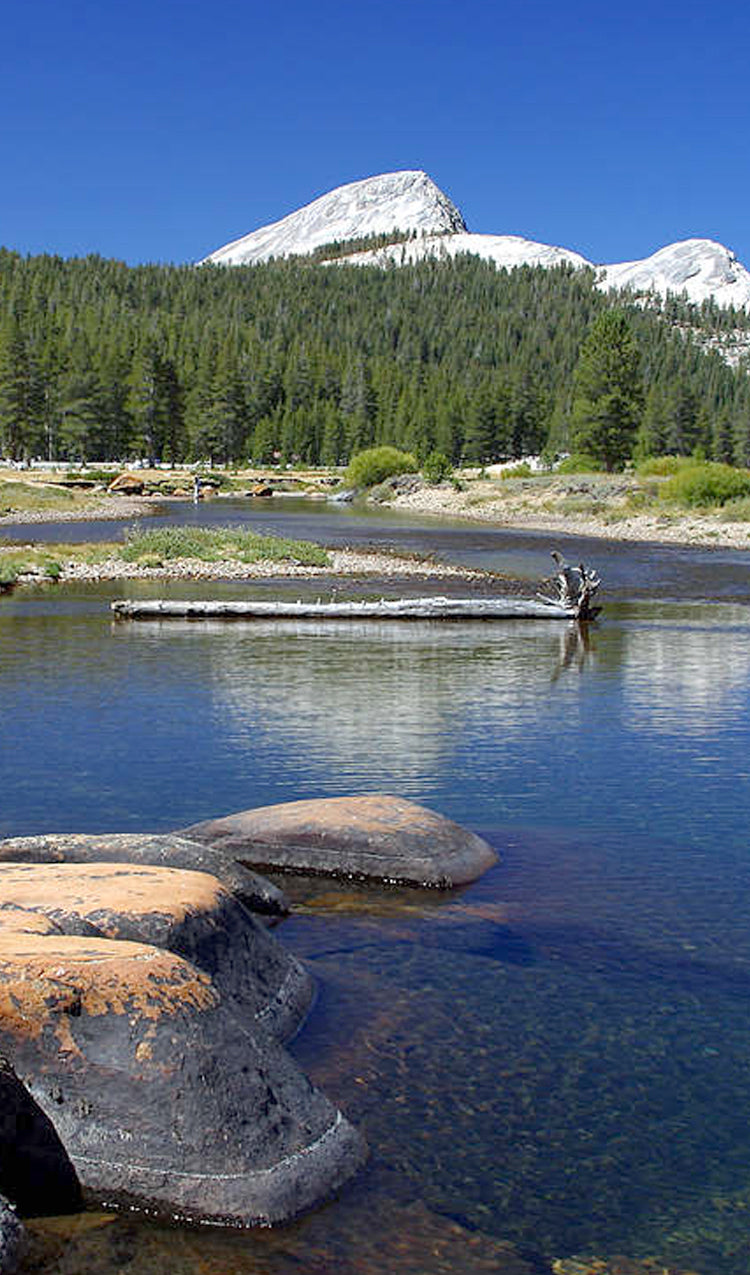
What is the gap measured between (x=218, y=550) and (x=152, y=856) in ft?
126

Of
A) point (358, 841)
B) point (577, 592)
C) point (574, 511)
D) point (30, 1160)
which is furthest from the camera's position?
point (574, 511)

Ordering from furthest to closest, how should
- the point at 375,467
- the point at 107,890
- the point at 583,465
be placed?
the point at 375,467
the point at 583,465
the point at 107,890

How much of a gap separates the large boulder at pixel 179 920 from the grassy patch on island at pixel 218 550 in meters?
37.3

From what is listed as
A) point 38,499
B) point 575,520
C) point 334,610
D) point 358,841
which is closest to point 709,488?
point 575,520

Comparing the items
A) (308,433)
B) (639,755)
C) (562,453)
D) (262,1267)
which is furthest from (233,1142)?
(308,433)

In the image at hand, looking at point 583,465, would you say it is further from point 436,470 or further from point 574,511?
point 574,511

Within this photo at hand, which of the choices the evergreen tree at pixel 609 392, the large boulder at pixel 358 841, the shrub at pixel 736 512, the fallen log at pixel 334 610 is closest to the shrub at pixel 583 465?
the evergreen tree at pixel 609 392

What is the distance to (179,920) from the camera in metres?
8.47

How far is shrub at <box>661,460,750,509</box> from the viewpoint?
8600cm

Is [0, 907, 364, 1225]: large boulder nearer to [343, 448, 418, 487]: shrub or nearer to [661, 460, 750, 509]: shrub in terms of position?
[661, 460, 750, 509]: shrub

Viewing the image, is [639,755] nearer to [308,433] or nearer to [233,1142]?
[233,1142]

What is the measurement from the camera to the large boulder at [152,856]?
1074 centimetres

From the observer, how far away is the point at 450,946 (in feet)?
34.8

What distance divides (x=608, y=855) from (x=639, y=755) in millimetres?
4912
